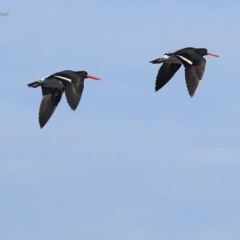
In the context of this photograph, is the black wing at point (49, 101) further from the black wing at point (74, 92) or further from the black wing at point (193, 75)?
the black wing at point (193, 75)

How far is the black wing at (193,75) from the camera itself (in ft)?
259

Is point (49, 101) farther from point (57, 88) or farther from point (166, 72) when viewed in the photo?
point (166, 72)

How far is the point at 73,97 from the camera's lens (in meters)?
79.4

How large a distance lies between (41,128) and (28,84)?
7.99ft

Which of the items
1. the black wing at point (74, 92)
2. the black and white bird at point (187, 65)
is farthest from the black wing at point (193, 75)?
the black wing at point (74, 92)

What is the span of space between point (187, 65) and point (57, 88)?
6.86m

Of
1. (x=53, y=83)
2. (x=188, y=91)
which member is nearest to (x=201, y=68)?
(x=188, y=91)

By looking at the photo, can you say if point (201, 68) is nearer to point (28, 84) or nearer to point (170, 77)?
point (170, 77)

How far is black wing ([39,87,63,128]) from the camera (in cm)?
8262

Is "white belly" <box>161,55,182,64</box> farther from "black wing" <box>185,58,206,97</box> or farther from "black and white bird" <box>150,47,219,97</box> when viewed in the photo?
"black wing" <box>185,58,206,97</box>

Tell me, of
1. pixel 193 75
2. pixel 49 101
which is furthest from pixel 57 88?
pixel 193 75

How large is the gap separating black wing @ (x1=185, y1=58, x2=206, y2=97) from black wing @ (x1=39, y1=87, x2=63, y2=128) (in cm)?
692

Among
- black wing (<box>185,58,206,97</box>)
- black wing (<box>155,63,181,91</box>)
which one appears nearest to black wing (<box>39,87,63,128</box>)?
black wing (<box>155,63,181,91</box>)

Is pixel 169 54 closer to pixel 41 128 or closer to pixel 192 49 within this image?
pixel 192 49
